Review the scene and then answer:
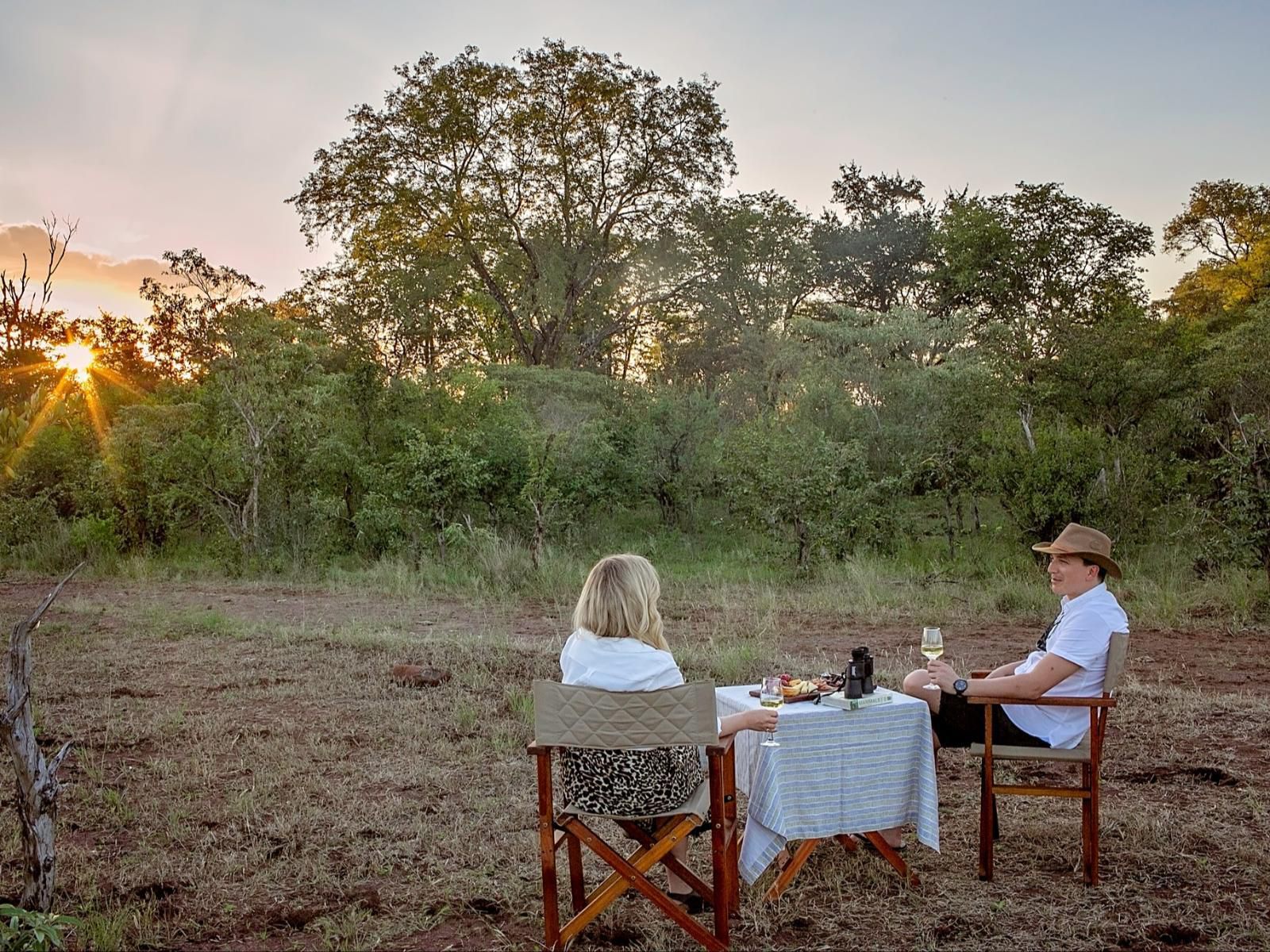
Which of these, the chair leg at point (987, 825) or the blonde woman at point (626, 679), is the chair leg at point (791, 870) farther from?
the chair leg at point (987, 825)

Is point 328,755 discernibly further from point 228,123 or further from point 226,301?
point 226,301

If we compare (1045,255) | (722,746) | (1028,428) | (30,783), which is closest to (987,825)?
(722,746)

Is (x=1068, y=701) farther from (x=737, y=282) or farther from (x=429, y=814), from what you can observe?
(x=737, y=282)

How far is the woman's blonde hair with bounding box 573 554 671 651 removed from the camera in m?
3.70

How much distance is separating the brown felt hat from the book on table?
93 centimetres

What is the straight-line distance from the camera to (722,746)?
3.54 metres

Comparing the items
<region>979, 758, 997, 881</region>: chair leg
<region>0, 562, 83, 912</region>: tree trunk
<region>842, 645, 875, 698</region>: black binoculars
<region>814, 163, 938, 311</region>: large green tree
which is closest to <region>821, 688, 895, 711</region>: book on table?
<region>842, 645, 875, 698</region>: black binoculars

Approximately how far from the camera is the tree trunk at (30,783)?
338 cm

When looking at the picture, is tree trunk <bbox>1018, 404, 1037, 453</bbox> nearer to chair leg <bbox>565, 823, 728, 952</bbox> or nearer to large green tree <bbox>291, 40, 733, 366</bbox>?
chair leg <bbox>565, 823, 728, 952</bbox>

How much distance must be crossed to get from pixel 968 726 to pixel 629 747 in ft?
5.37

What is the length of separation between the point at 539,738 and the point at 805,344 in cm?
2208

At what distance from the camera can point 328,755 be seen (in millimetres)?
6051

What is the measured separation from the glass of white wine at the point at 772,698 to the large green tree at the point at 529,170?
76.5 feet

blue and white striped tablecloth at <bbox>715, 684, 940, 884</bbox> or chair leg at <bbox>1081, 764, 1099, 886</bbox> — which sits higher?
blue and white striped tablecloth at <bbox>715, 684, 940, 884</bbox>
